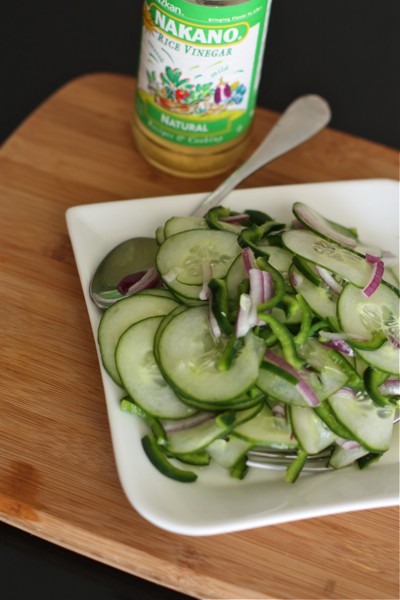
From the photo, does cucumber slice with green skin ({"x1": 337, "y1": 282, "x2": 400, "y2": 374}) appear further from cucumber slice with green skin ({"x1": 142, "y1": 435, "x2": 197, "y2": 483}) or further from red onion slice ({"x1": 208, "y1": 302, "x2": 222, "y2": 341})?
cucumber slice with green skin ({"x1": 142, "y1": 435, "x2": 197, "y2": 483})

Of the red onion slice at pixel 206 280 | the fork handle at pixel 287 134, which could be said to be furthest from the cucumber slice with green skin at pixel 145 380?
the fork handle at pixel 287 134

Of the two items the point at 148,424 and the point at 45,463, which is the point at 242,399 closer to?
the point at 148,424

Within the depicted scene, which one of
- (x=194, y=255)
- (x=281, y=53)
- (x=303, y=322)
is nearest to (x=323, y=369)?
(x=303, y=322)

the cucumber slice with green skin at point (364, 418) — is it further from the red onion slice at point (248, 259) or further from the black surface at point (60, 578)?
the black surface at point (60, 578)

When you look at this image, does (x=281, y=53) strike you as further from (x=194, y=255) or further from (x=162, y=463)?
(x=162, y=463)

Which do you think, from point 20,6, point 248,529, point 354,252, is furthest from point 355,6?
point 248,529

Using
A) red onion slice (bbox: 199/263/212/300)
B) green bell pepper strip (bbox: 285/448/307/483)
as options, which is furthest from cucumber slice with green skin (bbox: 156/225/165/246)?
green bell pepper strip (bbox: 285/448/307/483)
